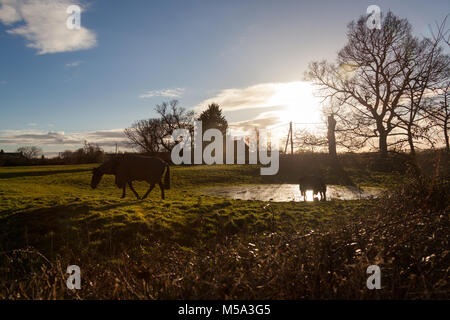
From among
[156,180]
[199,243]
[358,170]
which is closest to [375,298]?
[199,243]

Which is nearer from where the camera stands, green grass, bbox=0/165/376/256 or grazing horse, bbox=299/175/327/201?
green grass, bbox=0/165/376/256

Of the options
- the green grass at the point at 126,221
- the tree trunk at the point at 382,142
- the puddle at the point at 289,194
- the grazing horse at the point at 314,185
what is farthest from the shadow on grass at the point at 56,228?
the grazing horse at the point at 314,185

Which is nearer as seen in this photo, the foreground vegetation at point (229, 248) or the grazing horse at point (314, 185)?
the foreground vegetation at point (229, 248)

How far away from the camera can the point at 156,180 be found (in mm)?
12625

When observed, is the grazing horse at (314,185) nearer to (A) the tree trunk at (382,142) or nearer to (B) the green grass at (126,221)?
(B) the green grass at (126,221)

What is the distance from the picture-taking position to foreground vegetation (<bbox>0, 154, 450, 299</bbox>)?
9.35 ft

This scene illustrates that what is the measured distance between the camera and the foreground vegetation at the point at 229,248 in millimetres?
2850

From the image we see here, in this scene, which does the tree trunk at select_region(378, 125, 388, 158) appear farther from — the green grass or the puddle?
the puddle

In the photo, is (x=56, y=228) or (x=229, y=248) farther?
(x=56, y=228)

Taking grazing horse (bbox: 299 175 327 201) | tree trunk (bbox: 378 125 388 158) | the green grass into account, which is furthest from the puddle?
tree trunk (bbox: 378 125 388 158)

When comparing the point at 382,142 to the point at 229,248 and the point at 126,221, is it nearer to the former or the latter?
the point at 229,248

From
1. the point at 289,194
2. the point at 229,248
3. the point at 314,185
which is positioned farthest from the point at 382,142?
the point at 289,194

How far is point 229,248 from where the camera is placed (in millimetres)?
4152
